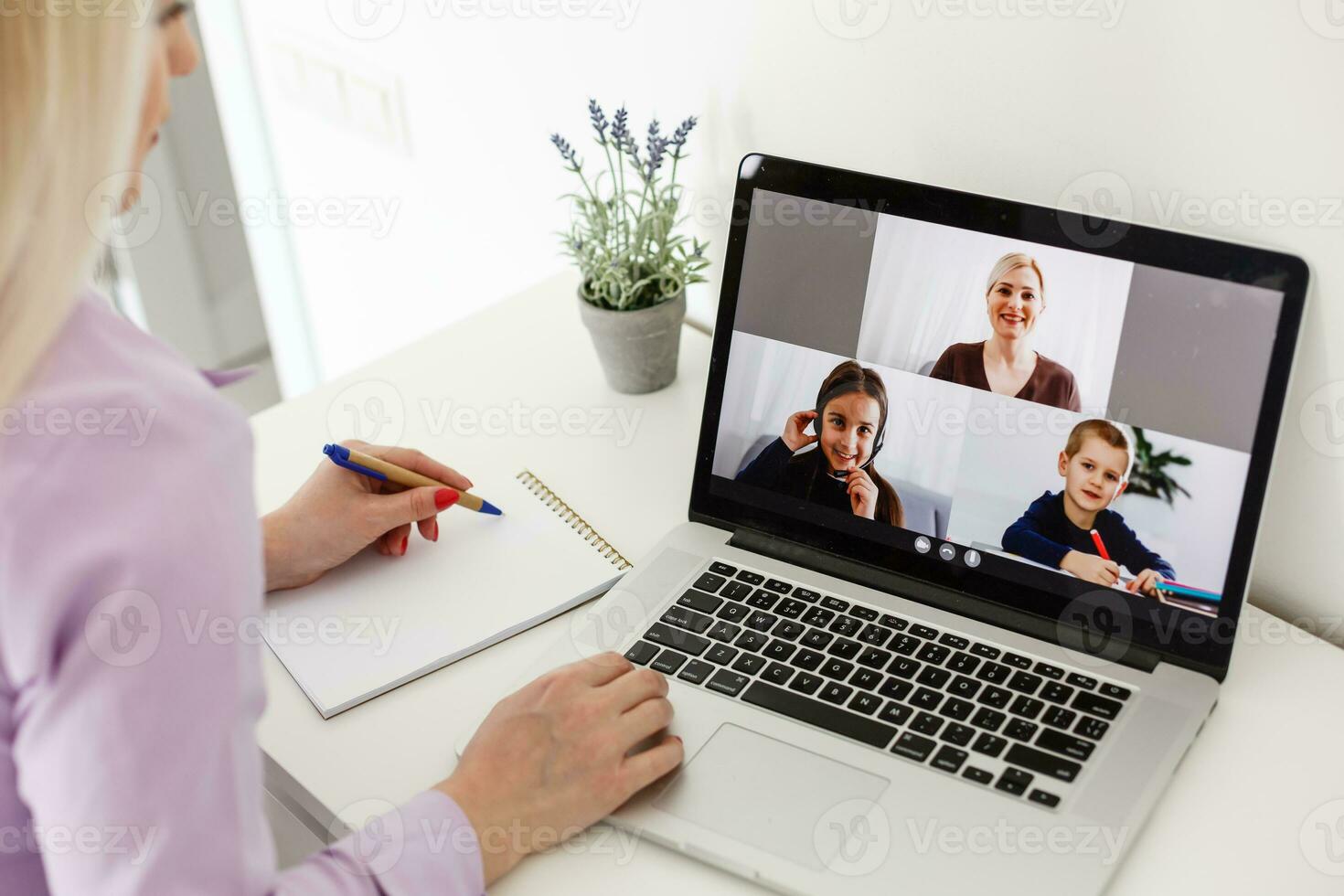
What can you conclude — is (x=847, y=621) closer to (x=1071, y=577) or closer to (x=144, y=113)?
(x=1071, y=577)

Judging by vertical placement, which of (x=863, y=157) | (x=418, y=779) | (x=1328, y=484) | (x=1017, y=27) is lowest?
(x=418, y=779)

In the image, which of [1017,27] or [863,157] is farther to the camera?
[863,157]

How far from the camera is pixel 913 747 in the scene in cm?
66

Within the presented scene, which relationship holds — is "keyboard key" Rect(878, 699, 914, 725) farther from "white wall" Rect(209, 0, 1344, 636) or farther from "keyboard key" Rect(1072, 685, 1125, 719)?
"white wall" Rect(209, 0, 1344, 636)

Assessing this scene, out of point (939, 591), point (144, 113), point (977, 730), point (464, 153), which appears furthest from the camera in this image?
point (464, 153)

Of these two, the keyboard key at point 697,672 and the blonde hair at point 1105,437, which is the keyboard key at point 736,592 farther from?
the blonde hair at point 1105,437

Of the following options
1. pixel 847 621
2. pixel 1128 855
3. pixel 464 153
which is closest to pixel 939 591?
pixel 847 621

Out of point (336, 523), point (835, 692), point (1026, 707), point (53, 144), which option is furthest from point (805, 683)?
point (53, 144)

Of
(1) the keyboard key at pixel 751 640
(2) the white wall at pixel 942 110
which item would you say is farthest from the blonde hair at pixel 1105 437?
(1) the keyboard key at pixel 751 640

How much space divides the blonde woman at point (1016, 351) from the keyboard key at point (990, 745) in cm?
20

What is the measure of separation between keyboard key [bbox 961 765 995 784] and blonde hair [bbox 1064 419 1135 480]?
7.7 inches

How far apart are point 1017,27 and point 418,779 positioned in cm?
59

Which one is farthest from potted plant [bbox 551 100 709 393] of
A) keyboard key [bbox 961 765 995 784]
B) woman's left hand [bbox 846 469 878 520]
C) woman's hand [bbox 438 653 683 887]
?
keyboard key [bbox 961 765 995 784]

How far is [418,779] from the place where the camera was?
0.68 meters
